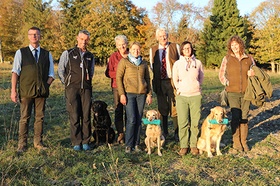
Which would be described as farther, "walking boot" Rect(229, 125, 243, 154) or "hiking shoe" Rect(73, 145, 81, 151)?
"walking boot" Rect(229, 125, 243, 154)

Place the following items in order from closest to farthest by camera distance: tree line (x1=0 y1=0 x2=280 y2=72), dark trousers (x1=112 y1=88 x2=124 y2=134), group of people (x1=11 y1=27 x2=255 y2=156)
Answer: group of people (x1=11 y1=27 x2=255 y2=156) → dark trousers (x1=112 y1=88 x2=124 y2=134) → tree line (x1=0 y1=0 x2=280 y2=72)

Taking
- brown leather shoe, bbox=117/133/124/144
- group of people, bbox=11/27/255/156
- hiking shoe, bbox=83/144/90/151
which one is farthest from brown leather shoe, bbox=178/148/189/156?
hiking shoe, bbox=83/144/90/151

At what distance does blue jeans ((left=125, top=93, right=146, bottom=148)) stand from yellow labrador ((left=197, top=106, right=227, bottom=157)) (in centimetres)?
118

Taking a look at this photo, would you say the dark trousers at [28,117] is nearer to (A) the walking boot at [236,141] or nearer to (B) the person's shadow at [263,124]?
(A) the walking boot at [236,141]

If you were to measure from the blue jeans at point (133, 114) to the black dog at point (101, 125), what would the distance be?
2.41 feet

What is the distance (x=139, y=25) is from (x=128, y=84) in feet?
98.4

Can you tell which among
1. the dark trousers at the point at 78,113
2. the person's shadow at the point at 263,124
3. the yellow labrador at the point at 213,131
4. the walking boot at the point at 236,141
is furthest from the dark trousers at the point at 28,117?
the person's shadow at the point at 263,124

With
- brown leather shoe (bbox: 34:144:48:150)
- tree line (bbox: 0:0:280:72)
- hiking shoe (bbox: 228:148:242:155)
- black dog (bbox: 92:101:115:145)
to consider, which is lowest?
hiking shoe (bbox: 228:148:242:155)

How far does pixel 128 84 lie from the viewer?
4.88 m

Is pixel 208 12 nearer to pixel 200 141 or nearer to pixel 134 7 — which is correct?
pixel 134 7

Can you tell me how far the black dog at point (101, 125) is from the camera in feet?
18.4

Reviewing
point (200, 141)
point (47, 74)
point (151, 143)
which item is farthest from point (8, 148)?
point (200, 141)

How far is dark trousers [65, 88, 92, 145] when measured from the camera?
16.5 ft

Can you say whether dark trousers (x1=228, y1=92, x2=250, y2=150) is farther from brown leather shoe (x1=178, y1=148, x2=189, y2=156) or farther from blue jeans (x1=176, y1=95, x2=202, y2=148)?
brown leather shoe (x1=178, y1=148, x2=189, y2=156)
